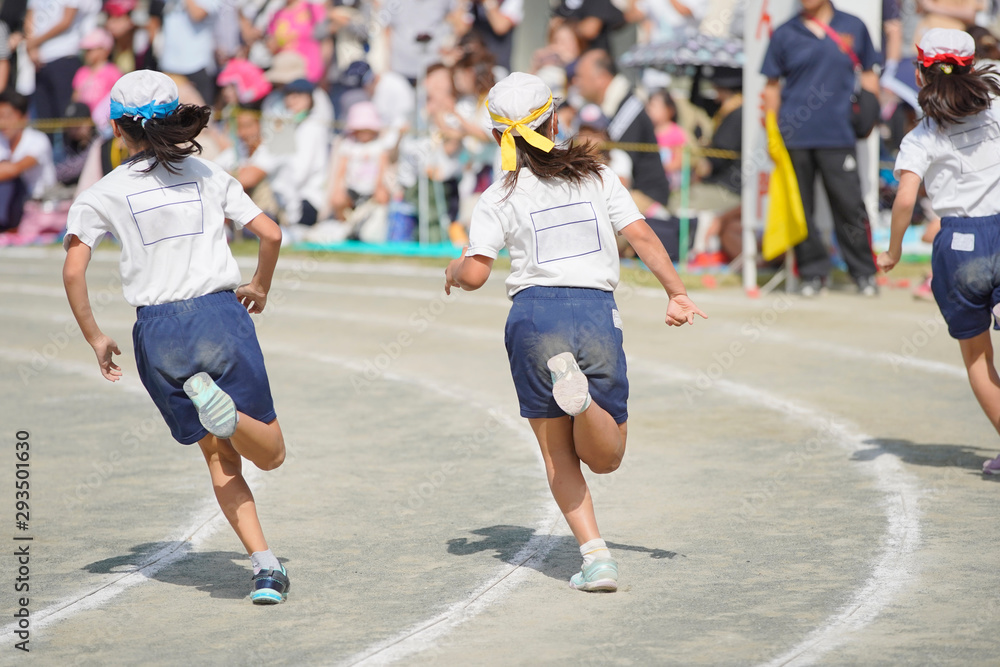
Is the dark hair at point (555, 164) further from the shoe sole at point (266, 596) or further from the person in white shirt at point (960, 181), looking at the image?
the person in white shirt at point (960, 181)

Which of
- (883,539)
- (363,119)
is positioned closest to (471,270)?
(883,539)

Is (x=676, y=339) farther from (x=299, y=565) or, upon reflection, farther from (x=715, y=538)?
(x=299, y=565)

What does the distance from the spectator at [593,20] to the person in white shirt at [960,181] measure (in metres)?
10.4

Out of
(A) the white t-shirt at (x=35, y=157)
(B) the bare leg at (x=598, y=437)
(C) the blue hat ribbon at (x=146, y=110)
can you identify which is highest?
(C) the blue hat ribbon at (x=146, y=110)

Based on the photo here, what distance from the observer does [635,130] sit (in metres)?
14.6

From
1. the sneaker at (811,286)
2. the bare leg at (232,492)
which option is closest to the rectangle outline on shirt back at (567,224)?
the bare leg at (232,492)

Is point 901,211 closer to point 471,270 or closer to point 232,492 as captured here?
point 471,270

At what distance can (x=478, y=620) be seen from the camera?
4949mm

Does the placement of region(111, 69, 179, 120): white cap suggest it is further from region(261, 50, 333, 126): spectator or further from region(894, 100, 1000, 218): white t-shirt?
region(261, 50, 333, 126): spectator

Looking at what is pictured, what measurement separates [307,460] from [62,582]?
2256mm

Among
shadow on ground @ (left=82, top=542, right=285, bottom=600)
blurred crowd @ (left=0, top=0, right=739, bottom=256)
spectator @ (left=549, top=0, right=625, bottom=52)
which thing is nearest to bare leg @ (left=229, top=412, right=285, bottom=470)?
shadow on ground @ (left=82, top=542, right=285, bottom=600)

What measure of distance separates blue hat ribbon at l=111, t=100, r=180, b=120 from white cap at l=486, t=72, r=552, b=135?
1.22m

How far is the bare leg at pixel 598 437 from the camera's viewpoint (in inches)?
200

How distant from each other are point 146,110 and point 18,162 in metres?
14.0
